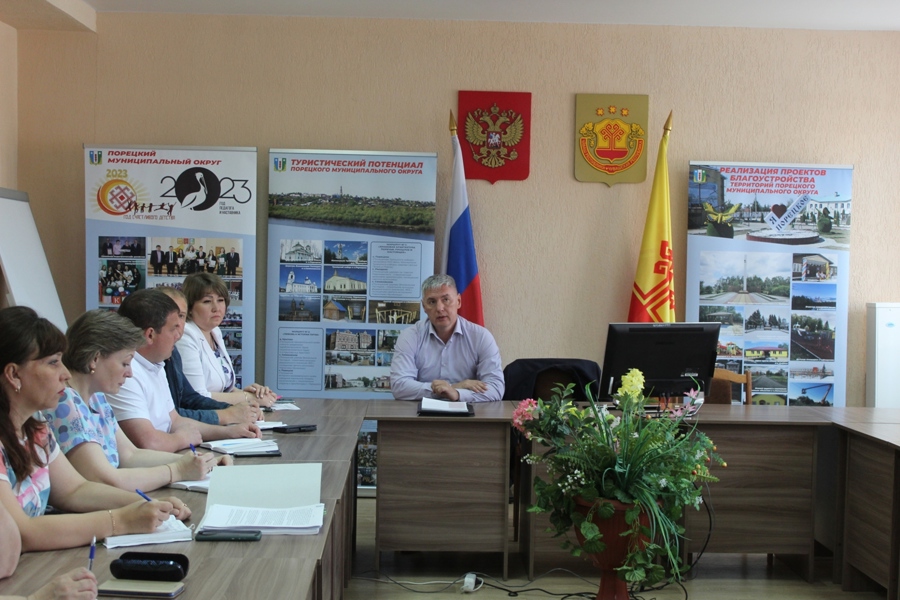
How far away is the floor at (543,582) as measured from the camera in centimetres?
387

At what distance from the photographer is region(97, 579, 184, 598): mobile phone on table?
170 centimetres

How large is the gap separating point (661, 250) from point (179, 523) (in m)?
4.33

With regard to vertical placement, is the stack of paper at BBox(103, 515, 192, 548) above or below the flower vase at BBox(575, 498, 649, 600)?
above

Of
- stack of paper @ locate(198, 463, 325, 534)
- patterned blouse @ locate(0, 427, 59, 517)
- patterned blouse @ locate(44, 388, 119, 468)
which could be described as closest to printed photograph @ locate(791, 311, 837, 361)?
stack of paper @ locate(198, 463, 325, 534)

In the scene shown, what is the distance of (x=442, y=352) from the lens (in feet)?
15.6

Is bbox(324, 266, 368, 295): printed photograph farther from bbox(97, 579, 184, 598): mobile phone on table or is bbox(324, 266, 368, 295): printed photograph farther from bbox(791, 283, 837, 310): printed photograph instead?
bbox(97, 579, 184, 598): mobile phone on table

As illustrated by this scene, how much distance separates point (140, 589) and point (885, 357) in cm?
559

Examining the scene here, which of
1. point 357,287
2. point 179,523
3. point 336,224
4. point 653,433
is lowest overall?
point 179,523

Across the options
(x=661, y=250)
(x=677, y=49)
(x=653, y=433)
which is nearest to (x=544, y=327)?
(x=661, y=250)

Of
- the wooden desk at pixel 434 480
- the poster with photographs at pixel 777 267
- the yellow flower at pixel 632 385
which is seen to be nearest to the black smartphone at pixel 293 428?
the wooden desk at pixel 434 480

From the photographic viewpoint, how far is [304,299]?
19.1 feet

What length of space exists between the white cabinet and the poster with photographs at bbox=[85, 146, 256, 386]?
4.38 meters

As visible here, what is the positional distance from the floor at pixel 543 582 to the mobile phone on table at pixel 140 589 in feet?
7.02

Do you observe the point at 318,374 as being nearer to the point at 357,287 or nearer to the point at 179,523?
the point at 357,287
